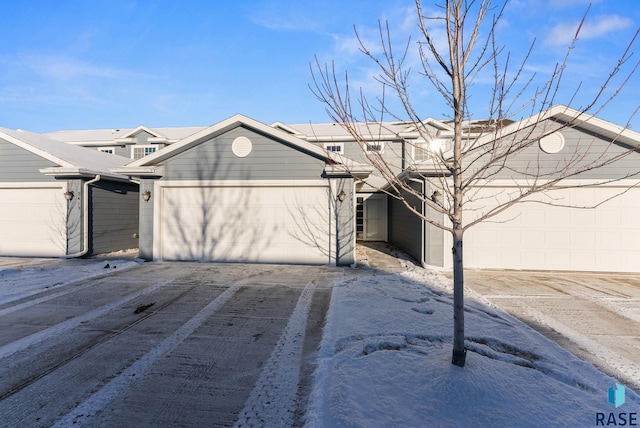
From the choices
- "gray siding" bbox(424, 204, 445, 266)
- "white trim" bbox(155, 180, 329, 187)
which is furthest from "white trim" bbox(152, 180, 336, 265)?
"gray siding" bbox(424, 204, 445, 266)

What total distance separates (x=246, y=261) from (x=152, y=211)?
10.3 ft

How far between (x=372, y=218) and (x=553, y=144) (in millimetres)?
7909

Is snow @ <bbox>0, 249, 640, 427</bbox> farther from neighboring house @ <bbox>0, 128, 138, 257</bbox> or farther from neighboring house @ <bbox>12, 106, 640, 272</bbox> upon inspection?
neighboring house @ <bbox>0, 128, 138, 257</bbox>

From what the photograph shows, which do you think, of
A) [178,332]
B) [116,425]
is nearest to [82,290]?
[178,332]

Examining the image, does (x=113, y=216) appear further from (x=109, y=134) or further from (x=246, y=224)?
(x=109, y=134)

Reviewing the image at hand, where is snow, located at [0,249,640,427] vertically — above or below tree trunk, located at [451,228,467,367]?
below

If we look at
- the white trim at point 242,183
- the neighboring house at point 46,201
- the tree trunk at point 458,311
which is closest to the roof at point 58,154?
the neighboring house at point 46,201

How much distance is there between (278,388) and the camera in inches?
108

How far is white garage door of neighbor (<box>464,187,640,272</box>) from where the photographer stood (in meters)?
7.61

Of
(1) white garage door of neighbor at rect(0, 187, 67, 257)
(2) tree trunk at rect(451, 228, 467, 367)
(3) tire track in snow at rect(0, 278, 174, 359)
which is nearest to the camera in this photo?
(2) tree trunk at rect(451, 228, 467, 367)

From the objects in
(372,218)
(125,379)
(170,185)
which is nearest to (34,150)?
(170,185)

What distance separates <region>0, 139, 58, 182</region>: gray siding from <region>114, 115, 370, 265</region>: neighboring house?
3284 mm

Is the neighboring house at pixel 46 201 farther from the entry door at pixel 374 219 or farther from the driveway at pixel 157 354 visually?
the entry door at pixel 374 219

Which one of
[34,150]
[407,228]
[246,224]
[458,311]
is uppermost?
[34,150]
